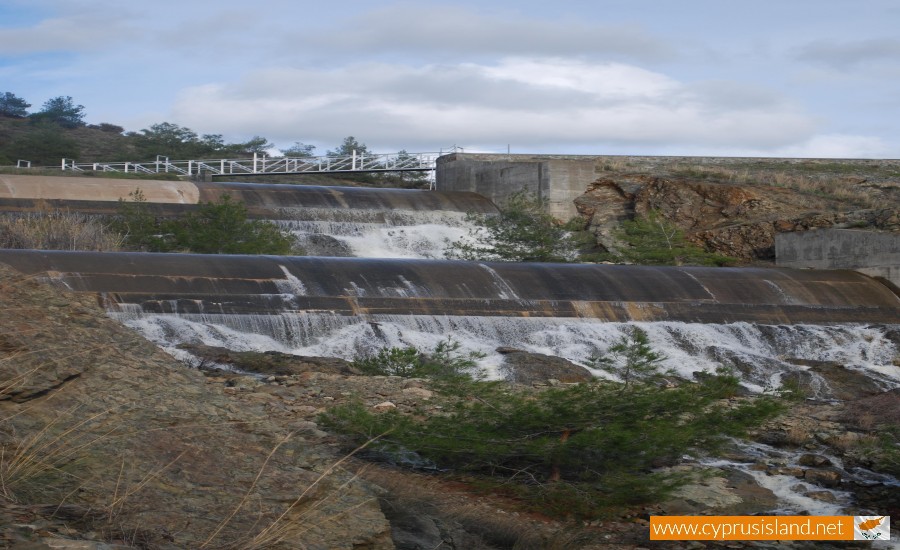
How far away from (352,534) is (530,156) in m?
34.2

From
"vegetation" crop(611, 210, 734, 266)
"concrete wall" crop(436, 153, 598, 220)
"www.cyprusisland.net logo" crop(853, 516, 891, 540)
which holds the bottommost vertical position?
"www.cyprusisland.net logo" crop(853, 516, 891, 540)

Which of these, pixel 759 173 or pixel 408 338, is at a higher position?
pixel 759 173

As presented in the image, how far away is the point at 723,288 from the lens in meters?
22.5

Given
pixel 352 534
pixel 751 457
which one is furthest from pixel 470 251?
pixel 352 534

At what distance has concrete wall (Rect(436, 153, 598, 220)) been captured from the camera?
Answer: 35000mm

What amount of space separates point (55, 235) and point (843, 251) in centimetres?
1802

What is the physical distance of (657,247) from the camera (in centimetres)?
2972

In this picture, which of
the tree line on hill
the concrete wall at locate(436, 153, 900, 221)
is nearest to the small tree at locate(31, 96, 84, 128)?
the tree line on hill

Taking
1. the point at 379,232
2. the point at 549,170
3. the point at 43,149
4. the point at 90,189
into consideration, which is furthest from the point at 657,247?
the point at 43,149

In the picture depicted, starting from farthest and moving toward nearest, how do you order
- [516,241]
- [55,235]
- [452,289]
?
1. [516,241]
2. [55,235]
3. [452,289]

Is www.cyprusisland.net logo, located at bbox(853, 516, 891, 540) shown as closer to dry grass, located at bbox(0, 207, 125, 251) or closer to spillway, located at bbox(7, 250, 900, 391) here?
spillway, located at bbox(7, 250, 900, 391)

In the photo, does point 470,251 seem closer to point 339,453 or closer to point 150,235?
point 150,235

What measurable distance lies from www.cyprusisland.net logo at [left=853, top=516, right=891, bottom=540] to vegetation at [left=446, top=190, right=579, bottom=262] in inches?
740

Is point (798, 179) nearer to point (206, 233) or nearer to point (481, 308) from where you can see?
point (206, 233)
